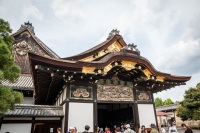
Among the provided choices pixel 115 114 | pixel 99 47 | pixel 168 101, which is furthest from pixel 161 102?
pixel 99 47

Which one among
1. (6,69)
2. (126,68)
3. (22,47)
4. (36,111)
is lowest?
(36,111)

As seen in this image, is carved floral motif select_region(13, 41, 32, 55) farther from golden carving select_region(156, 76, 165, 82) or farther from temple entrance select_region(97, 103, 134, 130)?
golden carving select_region(156, 76, 165, 82)

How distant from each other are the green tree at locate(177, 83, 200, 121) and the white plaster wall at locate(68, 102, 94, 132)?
21652 millimetres

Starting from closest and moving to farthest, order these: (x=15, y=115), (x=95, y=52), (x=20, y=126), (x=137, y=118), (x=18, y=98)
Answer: (x=18, y=98) → (x=15, y=115) → (x=20, y=126) → (x=137, y=118) → (x=95, y=52)

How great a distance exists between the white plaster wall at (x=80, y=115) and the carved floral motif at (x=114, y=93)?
42.7 inches

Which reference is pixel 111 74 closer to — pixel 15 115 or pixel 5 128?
pixel 15 115

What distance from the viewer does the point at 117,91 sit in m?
10.6

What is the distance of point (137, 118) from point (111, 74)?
11.3 feet

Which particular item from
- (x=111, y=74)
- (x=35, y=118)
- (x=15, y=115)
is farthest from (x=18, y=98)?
(x=111, y=74)

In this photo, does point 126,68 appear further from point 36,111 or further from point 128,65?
point 36,111

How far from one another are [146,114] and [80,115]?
507 centimetres

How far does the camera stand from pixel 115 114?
13930 millimetres

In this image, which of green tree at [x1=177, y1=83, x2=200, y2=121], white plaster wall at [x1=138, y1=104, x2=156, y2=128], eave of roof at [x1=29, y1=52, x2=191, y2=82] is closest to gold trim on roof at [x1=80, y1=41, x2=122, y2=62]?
eave of roof at [x1=29, y1=52, x2=191, y2=82]

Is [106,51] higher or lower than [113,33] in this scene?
lower
